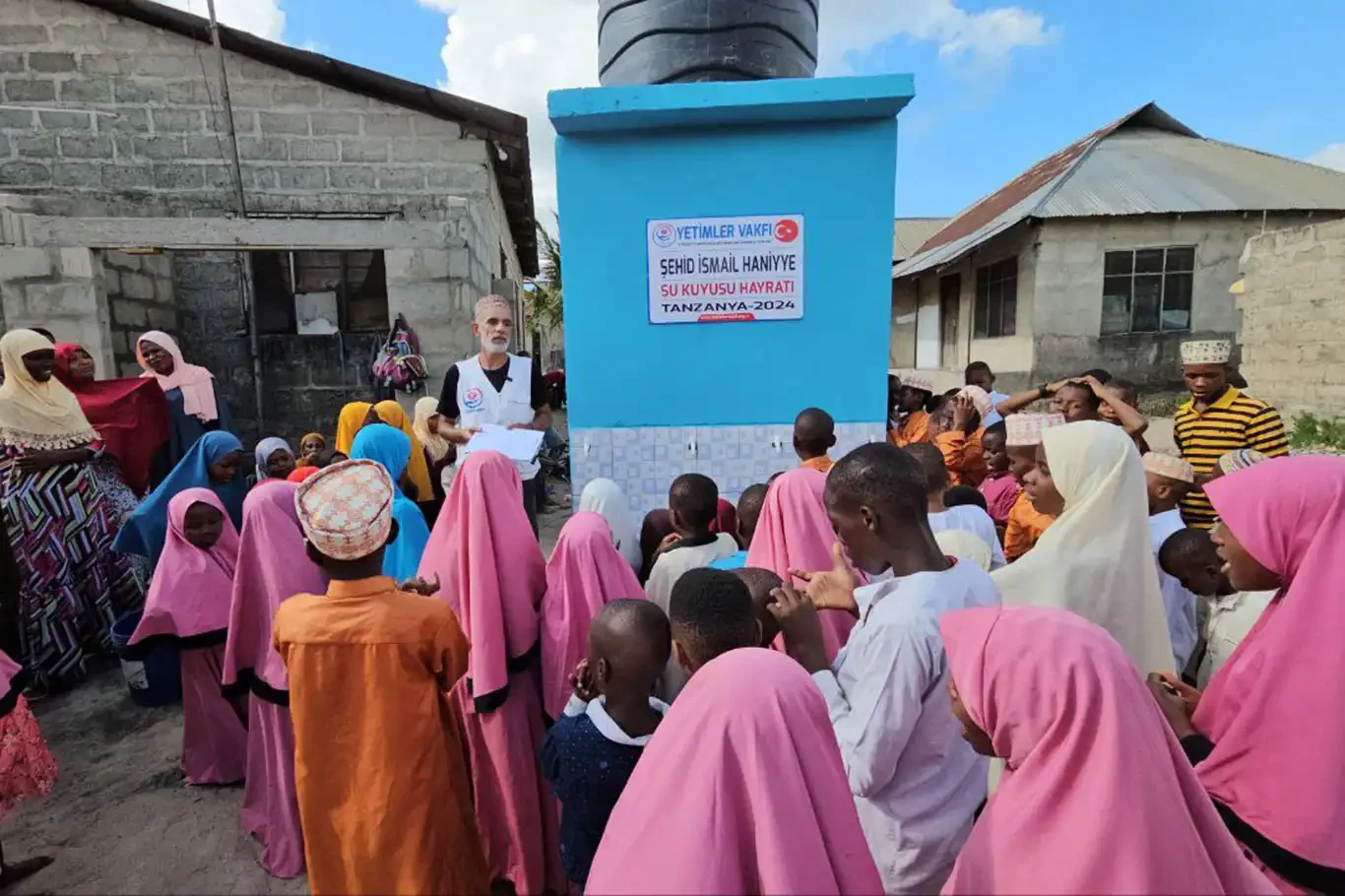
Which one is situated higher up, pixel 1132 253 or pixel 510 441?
pixel 1132 253

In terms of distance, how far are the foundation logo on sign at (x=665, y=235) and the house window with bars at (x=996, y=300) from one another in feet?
40.1

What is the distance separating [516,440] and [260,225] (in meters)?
3.79

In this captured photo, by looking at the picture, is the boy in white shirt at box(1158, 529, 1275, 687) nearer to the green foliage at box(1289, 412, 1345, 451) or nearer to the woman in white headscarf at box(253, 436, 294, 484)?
the woman in white headscarf at box(253, 436, 294, 484)

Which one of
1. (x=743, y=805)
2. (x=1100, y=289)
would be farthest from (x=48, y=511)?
(x=1100, y=289)

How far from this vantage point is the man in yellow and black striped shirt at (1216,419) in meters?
3.60

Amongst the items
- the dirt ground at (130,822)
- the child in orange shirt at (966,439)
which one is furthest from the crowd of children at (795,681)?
the child in orange shirt at (966,439)

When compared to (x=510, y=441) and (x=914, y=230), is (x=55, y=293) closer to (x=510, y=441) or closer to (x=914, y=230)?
(x=510, y=441)

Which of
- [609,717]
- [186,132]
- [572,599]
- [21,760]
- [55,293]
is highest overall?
[186,132]

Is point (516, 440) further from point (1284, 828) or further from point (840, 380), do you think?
point (1284, 828)

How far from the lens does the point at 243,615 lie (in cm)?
266

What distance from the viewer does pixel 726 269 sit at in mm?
4008

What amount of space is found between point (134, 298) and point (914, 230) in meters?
27.8

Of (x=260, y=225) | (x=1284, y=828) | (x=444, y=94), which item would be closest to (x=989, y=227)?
(x=444, y=94)

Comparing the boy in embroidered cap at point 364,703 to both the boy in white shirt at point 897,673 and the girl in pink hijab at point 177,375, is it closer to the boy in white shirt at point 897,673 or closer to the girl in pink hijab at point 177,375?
the boy in white shirt at point 897,673
